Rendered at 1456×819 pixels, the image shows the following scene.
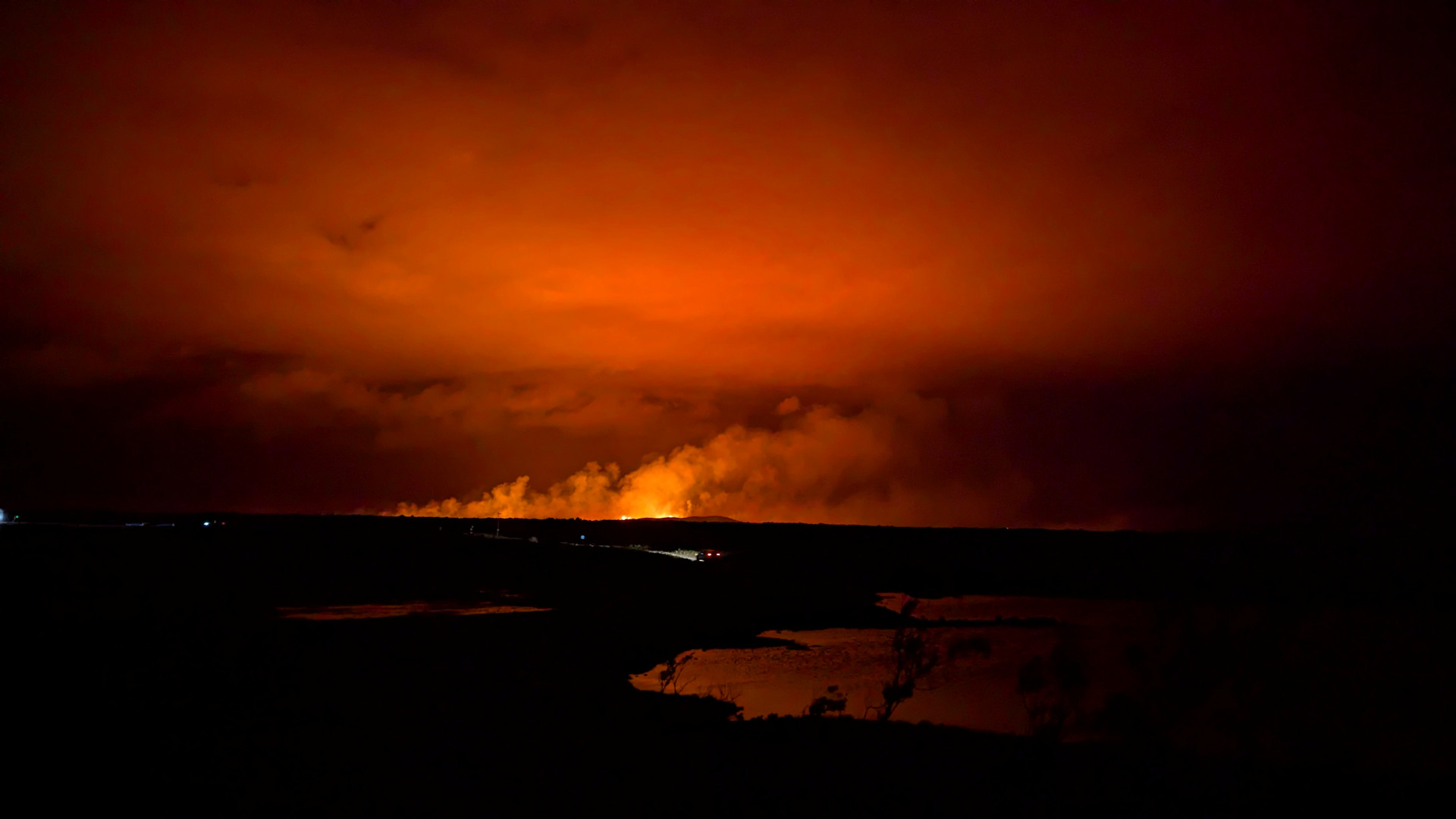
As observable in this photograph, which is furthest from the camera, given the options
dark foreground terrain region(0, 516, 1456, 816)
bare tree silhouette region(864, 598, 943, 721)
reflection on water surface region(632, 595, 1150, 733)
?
reflection on water surface region(632, 595, 1150, 733)

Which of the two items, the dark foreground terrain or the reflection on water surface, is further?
the reflection on water surface

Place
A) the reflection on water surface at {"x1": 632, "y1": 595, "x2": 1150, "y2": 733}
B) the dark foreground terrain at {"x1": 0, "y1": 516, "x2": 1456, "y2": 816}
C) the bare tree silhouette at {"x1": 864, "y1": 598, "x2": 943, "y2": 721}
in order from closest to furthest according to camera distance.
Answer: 1. the dark foreground terrain at {"x1": 0, "y1": 516, "x2": 1456, "y2": 816}
2. the bare tree silhouette at {"x1": 864, "y1": 598, "x2": 943, "y2": 721}
3. the reflection on water surface at {"x1": 632, "y1": 595, "x2": 1150, "y2": 733}

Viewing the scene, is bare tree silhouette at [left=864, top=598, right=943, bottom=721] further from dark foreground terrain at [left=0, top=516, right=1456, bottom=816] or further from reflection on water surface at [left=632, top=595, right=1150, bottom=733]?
dark foreground terrain at [left=0, top=516, right=1456, bottom=816]

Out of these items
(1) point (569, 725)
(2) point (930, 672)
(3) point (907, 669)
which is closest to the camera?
(1) point (569, 725)

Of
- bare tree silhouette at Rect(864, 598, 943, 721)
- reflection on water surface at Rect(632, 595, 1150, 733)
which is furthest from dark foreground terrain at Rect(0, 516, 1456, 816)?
reflection on water surface at Rect(632, 595, 1150, 733)

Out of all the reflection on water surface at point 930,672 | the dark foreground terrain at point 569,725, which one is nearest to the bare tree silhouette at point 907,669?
the reflection on water surface at point 930,672

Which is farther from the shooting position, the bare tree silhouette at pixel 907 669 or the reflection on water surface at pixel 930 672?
the reflection on water surface at pixel 930 672

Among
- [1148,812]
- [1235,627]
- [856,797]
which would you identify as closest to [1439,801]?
[1148,812]

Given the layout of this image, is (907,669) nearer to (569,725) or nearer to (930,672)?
(930,672)

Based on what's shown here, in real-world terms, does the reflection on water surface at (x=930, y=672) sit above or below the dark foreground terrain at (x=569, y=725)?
below

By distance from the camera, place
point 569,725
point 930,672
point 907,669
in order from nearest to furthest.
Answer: point 569,725
point 907,669
point 930,672

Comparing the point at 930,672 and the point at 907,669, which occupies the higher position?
the point at 907,669

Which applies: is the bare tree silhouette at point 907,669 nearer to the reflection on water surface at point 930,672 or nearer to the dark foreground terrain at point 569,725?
the reflection on water surface at point 930,672

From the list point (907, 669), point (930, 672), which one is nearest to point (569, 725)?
point (907, 669)
